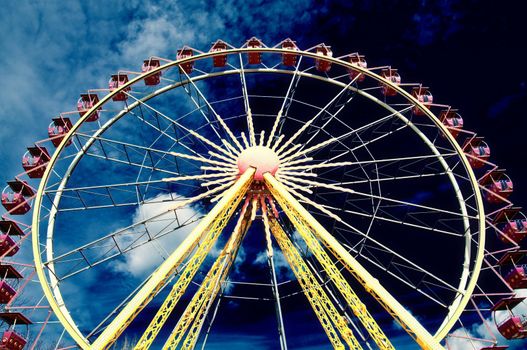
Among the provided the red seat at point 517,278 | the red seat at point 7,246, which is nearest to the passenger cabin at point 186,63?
the red seat at point 7,246

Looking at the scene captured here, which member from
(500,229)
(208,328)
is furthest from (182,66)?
(500,229)

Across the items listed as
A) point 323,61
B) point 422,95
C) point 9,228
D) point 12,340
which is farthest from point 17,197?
point 422,95

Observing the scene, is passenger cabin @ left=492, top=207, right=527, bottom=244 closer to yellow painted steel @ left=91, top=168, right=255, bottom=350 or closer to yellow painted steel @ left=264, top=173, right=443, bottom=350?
yellow painted steel @ left=264, top=173, right=443, bottom=350

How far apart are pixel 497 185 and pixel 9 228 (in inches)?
855

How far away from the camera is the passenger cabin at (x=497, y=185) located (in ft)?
63.9

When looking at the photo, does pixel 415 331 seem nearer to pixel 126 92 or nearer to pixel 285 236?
pixel 285 236

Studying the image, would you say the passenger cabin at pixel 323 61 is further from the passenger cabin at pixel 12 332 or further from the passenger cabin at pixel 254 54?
the passenger cabin at pixel 12 332

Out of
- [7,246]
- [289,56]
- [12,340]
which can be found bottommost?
[12,340]

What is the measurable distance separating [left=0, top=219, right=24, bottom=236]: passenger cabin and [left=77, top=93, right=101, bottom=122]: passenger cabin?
17.6ft

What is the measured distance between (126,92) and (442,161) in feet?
47.8

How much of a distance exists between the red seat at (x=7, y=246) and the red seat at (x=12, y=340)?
3.22 metres

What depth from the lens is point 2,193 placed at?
1848cm

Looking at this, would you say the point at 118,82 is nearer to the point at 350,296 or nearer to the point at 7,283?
the point at 7,283

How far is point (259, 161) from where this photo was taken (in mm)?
16625
